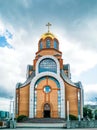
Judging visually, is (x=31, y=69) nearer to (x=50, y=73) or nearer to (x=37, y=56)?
(x=37, y=56)

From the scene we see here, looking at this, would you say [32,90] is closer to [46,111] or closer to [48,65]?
[46,111]

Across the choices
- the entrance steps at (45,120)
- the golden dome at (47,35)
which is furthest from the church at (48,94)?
the golden dome at (47,35)

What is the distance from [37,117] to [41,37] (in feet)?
62.4

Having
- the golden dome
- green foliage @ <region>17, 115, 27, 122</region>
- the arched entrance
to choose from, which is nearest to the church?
the arched entrance

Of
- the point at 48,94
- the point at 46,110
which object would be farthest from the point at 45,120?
the point at 48,94

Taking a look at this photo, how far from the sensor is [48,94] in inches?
1877

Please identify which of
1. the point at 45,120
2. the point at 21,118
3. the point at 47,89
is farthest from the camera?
the point at 47,89

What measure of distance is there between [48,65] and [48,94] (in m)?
6.49

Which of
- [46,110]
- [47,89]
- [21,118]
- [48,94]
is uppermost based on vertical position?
[47,89]

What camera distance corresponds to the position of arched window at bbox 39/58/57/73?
50.5 m

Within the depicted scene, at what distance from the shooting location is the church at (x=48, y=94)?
47062 millimetres

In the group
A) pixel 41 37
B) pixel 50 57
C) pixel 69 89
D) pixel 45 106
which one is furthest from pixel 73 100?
→ pixel 41 37

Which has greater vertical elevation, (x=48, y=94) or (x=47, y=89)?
(x=47, y=89)

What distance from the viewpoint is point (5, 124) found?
30516 millimetres
